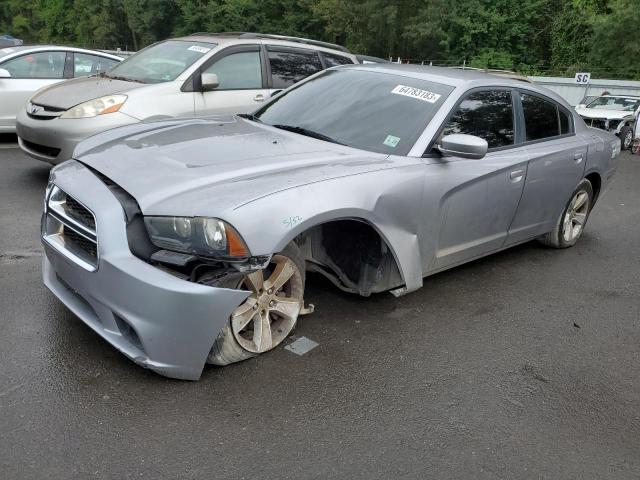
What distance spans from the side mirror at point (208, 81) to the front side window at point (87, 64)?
319cm

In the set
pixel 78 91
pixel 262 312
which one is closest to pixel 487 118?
pixel 262 312

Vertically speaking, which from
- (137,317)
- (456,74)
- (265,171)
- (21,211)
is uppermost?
(456,74)

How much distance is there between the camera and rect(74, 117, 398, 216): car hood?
2893 mm

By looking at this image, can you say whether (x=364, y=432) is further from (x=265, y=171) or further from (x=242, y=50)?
(x=242, y=50)

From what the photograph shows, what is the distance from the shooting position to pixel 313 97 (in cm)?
444

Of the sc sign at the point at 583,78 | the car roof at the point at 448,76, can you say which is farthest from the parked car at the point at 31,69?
the sc sign at the point at 583,78

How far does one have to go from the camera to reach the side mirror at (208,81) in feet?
21.1

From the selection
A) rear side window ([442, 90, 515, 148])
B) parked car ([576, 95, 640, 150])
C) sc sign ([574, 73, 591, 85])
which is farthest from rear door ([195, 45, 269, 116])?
sc sign ([574, 73, 591, 85])

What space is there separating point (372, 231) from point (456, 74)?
1640mm

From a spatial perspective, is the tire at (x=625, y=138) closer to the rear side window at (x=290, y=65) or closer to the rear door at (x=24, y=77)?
the rear side window at (x=290, y=65)

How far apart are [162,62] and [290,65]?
5.37ft

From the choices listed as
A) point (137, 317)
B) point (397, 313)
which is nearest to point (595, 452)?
point (397, 313)

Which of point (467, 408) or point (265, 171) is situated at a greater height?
point (265, 171)

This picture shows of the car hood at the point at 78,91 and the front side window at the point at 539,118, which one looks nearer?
the front side window at the point at 539,118
